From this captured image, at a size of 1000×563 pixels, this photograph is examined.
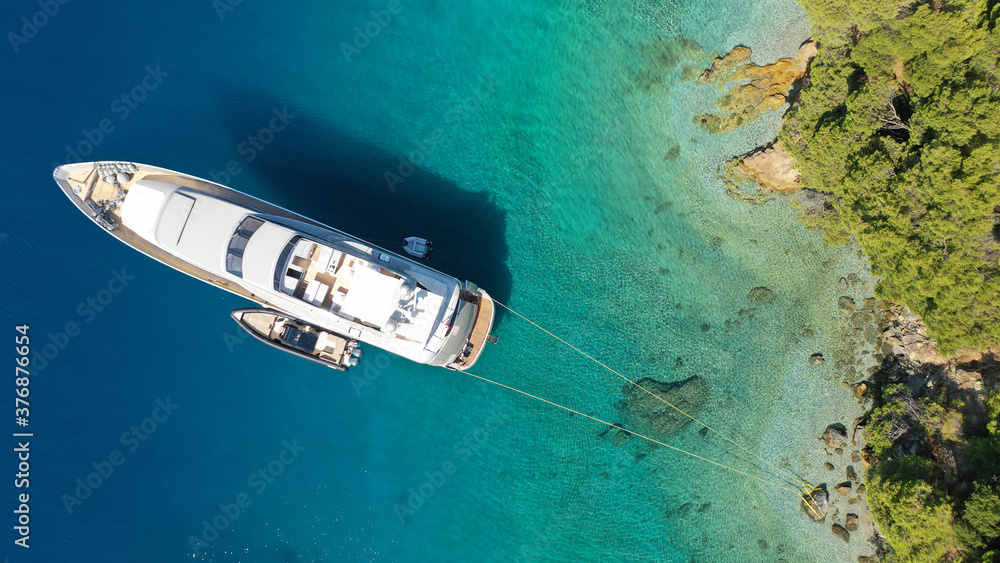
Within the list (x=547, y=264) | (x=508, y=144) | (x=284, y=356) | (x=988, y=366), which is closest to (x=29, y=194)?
(x=284, y=356)

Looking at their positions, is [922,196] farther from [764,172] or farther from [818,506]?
[818,506]

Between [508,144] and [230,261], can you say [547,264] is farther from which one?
[230,261]

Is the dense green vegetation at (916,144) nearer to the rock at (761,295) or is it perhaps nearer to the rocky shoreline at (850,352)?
the rocky shoreline at (850,352)

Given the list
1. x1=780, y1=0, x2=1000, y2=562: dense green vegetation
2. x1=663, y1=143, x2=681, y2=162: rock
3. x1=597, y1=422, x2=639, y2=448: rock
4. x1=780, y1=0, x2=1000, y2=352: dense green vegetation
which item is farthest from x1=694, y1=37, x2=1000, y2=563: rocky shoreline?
x1=597, y1=422, x2=639, y2=448: rock

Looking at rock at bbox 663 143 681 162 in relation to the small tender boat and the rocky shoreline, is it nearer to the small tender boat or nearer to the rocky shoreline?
the rocky shoreline

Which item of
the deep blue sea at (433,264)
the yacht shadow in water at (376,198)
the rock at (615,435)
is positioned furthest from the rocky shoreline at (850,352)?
the yacht shadow in water at (376,198)
